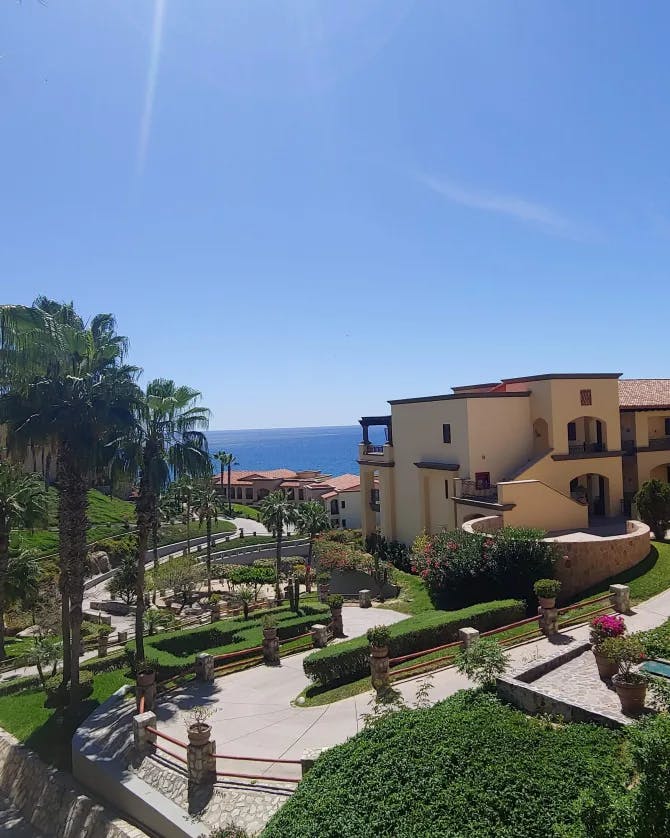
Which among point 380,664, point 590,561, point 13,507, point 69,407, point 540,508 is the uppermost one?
point 69,407

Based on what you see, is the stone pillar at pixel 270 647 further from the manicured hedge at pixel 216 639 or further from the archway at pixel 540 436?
the archway at pixel 540 436

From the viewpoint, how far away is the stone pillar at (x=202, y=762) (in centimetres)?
1209

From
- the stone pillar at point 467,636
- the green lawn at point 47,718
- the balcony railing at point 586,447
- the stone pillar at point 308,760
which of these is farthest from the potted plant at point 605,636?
the balcony railing at point 586,447

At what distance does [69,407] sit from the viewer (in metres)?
18.5

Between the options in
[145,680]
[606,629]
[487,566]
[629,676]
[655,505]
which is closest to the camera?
[629,676]

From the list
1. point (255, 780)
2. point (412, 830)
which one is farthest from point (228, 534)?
point (412, 830)

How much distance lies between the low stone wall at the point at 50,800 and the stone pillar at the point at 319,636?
332 inches

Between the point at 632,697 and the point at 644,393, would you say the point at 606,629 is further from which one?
the point at 644,393

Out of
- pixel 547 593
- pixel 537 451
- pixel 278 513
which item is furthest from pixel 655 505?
pixel 278 513

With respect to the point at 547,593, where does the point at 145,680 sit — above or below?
below

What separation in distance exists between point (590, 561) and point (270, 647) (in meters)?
12.6

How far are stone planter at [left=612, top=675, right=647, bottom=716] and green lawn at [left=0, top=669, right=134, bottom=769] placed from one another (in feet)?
46.0

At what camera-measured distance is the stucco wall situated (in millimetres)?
27094

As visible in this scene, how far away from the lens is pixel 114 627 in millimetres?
34750
